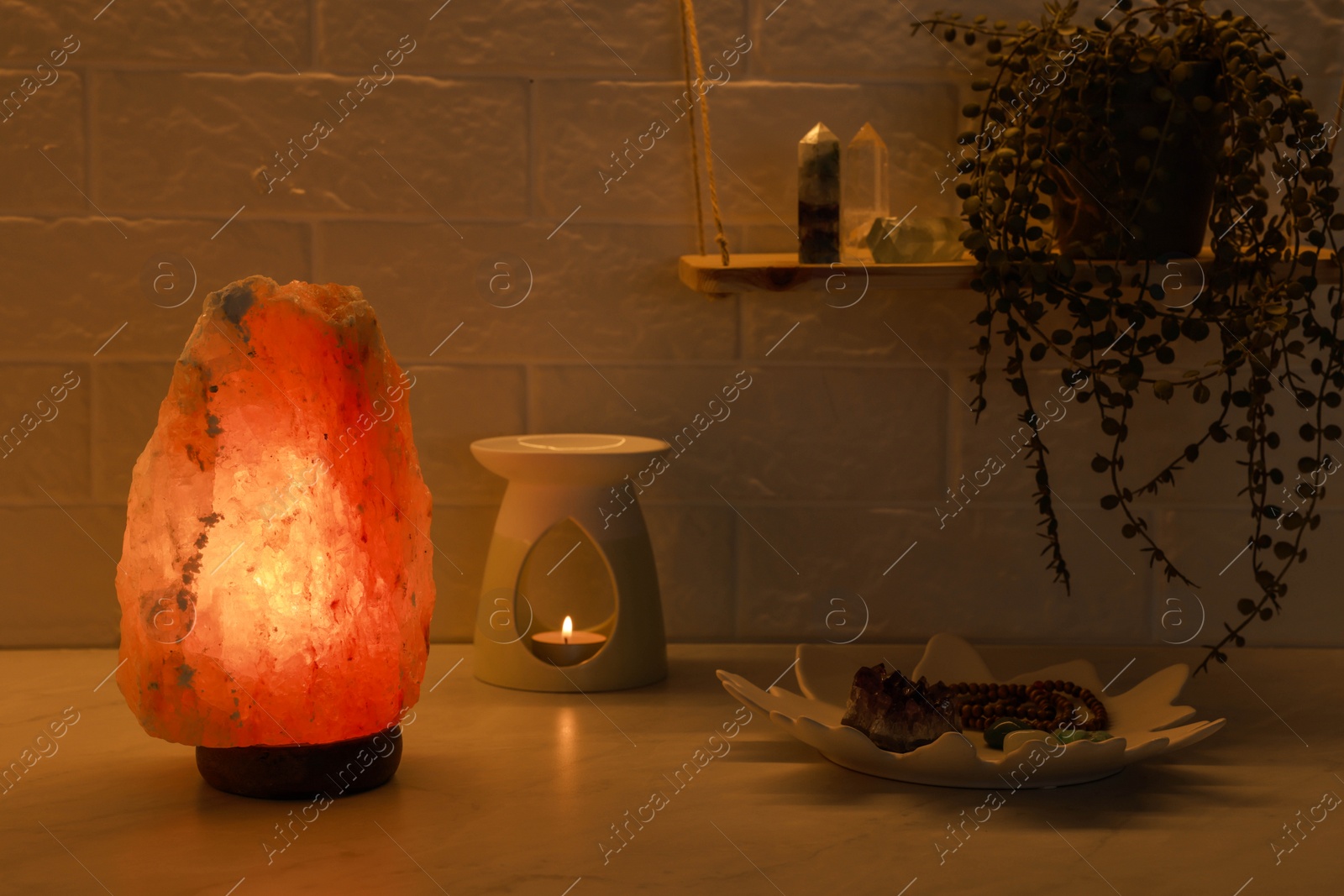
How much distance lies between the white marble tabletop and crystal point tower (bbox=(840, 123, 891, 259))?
0.42 m

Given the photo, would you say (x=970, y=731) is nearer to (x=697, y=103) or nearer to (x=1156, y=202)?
(x=1156, y=202)

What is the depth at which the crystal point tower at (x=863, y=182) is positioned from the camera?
1103 millimetres

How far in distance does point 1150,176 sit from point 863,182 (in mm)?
240

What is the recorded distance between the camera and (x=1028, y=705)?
0.95m

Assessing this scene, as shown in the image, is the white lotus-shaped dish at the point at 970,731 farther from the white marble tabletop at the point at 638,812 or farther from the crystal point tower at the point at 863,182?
the crystal point tower at the point at 863,182

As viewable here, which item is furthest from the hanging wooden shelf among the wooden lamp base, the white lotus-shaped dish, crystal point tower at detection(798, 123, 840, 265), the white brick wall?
the wooden lamp base

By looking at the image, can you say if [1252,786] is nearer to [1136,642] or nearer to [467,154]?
[1136,642]

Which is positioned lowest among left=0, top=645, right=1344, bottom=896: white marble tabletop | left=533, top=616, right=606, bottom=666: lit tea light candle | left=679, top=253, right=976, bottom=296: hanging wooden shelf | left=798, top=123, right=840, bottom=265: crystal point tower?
left=0, top=645, right=1344, bottom=896: white marble tabletop

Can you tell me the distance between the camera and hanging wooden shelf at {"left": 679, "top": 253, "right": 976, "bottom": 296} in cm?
102

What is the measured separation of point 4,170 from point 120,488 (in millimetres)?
294

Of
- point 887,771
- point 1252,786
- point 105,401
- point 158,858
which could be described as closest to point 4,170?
point 105,401

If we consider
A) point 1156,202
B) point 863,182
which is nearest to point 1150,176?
point 1156,202

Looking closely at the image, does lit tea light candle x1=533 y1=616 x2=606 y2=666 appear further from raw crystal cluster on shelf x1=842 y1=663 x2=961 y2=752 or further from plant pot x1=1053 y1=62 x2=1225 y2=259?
plant pot x1=1053 y1=62 x2=1225 y2=259

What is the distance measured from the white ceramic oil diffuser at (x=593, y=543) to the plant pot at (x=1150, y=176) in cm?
39
